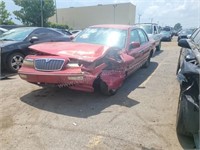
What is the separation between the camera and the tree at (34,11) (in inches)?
1576

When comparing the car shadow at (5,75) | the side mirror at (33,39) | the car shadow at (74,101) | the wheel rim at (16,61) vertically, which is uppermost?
the side mirror at (33,39)

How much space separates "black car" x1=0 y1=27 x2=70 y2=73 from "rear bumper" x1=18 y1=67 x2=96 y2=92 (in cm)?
294

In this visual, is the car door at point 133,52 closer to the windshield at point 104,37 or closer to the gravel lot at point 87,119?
the windshield at point 104,37

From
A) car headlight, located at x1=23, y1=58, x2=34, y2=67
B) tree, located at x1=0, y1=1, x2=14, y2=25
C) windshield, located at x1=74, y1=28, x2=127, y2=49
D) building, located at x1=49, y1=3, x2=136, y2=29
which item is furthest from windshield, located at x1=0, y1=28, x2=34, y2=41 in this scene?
building, located at x1=49, y1=3, x2=136, y2=29

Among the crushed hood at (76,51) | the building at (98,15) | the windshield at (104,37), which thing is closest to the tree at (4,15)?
the building at (98,15)

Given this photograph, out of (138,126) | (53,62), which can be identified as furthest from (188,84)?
(53,62)

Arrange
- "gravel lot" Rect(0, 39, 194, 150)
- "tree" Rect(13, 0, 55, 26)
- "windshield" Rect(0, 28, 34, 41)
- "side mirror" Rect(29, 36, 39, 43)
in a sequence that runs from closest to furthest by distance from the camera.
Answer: "gravel lot" Rect(0, 39, 194, 150)
"side mirror" Rect(29, 36, 39, 43)
"windshield" Rect(0, 28, 34, 41)
"tree" Rect(13, 0, 55, 26)

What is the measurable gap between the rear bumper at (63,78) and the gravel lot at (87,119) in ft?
1.47

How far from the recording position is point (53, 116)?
416cm

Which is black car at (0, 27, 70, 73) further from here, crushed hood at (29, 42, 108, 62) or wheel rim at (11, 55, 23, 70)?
crushed hood at (29, 42, 108, 62)

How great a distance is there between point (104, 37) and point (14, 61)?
3209 mm

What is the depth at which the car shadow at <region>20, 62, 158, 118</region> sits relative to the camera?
4428 millimetres

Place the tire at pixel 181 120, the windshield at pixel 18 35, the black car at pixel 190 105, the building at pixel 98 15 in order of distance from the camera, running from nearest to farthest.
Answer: the black car at pixel 190 105
the tire at pixel 181 120
the windshield at pixel 18 35
the building at pixel 98 15

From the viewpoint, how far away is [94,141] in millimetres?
3365
